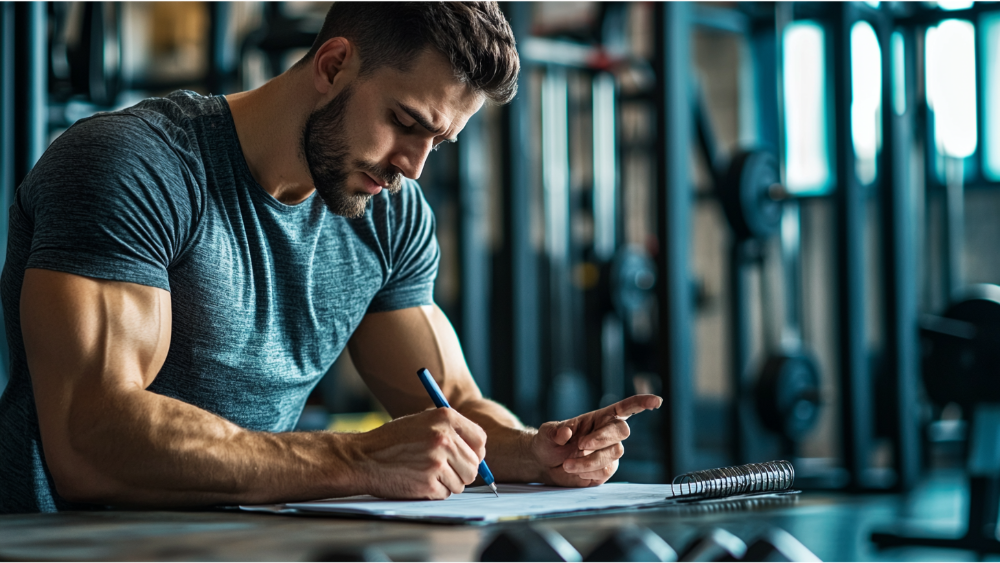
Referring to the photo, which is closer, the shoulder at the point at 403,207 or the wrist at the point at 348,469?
the wrist at the point at 348,469

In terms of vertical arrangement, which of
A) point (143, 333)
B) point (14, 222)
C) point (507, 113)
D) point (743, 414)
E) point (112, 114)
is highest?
point (507, 113)

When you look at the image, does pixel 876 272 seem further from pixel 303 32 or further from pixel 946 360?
pixel 303 32

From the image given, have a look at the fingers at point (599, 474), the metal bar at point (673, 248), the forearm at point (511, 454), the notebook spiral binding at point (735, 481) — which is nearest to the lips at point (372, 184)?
the forearm at point (511, 454)

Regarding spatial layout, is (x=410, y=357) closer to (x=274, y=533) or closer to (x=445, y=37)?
(x=445, y=37)

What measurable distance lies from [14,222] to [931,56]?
4351mm

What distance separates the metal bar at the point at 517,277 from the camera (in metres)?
4.06

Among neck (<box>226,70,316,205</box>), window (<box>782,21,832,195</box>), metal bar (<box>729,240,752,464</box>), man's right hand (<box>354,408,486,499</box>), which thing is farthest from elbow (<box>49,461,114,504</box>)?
window (<box>782,21,832,195</box>)

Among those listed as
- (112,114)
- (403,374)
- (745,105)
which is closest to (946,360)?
(403,374)

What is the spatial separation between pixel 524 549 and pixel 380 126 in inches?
30.8

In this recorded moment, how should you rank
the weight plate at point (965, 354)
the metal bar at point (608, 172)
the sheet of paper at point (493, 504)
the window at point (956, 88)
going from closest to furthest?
the sheet of paper at point (493, 504) < the weight plate at point (965, 354) < the window at point (956, 88) < the metal bar at point (608, 172)

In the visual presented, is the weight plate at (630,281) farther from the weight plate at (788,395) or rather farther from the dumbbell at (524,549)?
the dumbbell at (524,549)

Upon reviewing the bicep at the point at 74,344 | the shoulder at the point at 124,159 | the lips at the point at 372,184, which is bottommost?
the bicep at the point at 74,344

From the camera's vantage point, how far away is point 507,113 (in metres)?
3.98

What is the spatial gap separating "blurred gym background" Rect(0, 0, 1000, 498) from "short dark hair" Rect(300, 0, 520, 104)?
4.31 ft
